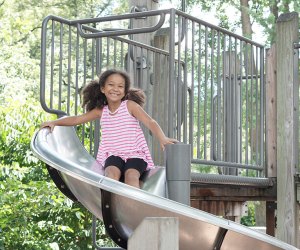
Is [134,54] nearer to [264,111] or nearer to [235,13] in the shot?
[264,111]

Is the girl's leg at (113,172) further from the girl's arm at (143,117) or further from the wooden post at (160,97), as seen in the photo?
the wooden post at (160,97)

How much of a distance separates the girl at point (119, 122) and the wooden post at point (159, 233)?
1650 millimetres

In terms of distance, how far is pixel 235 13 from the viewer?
22797 mm

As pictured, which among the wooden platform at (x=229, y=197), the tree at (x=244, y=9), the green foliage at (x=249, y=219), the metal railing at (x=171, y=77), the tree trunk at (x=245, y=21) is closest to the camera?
the metal railing at (x=171, y=77)

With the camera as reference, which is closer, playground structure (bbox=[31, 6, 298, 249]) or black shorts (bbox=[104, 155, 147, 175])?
black shorts (bbox=[104, 155, 147, 175])

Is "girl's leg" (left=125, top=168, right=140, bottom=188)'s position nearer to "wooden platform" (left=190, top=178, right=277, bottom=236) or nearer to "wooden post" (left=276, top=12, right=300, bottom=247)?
"wooden platform" (left=190, top=178, right=277, bottom=236)

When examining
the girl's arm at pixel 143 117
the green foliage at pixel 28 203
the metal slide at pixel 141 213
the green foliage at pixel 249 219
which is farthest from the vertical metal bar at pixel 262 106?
the green foliage at pixel 249 219

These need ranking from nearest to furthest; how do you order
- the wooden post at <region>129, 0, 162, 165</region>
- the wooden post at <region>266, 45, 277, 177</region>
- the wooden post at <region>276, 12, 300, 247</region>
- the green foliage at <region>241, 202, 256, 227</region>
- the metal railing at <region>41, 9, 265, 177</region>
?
1. the metal railing at <region>41, 9, 265, 177</region>
2. the wooden post at <region>129, 0, 162, 165</region>
3. the wooden post at <region>276, 12, 300, 247</region>
4. the wooden post at <region>266, 45, 277, 177</region>
5. the green foliage at <region>241, 202, 256, 227</region>

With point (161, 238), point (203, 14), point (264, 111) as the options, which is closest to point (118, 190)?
point (161, 238)

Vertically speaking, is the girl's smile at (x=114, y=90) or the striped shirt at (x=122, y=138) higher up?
the girl's smile at (x=114, y=90)

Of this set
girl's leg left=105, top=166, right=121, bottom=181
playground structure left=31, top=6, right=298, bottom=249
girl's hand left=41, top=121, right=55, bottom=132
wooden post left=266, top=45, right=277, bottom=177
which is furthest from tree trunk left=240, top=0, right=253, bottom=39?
girl's leg left=105, top=166, right=121, bottom=181

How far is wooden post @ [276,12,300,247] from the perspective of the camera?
22.8ft

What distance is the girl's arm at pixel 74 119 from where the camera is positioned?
5.50m

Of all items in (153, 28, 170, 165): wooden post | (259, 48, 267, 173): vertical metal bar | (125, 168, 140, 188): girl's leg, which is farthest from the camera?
(259, 48, 267, 173): vertical metal bar
